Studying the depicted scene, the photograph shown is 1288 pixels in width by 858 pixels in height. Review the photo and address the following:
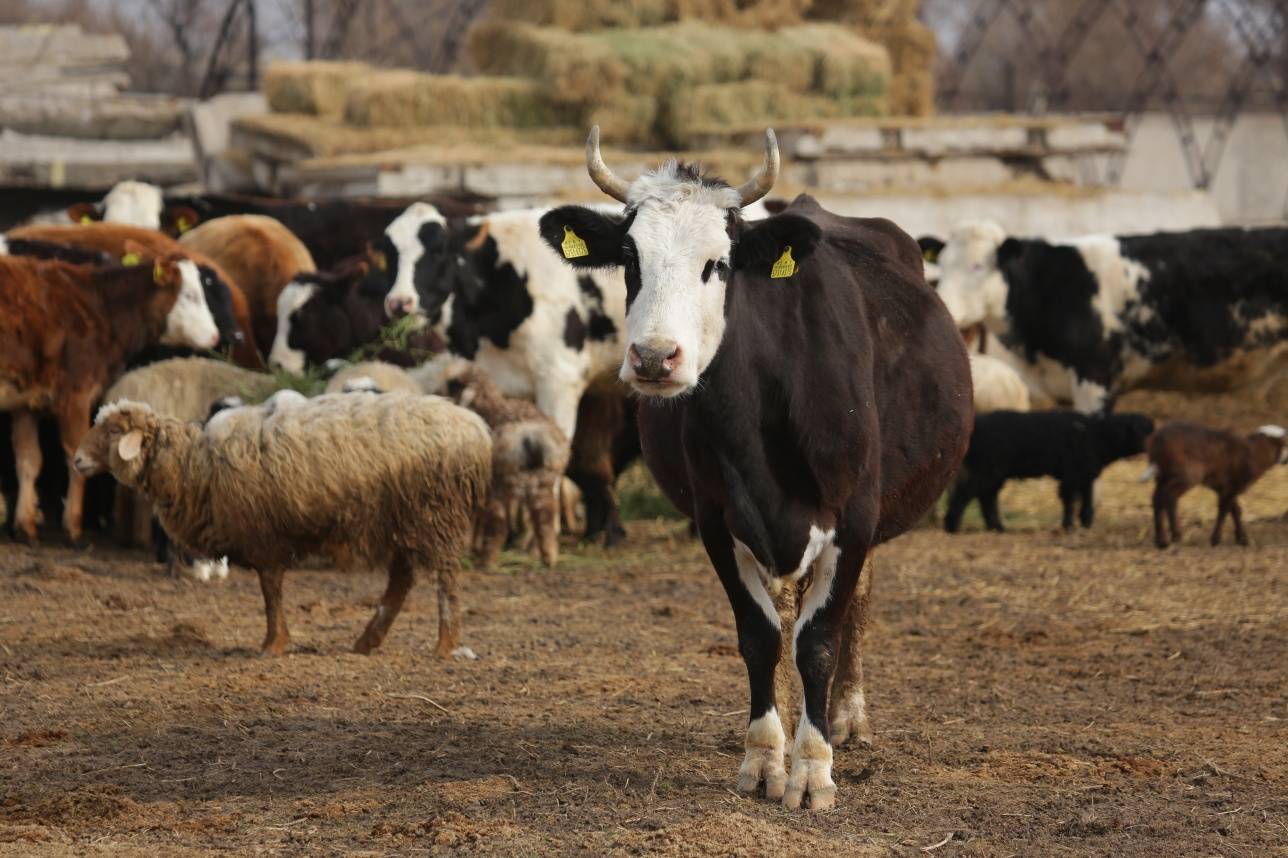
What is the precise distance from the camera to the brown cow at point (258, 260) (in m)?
13.6

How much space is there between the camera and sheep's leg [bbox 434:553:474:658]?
806 centimetres

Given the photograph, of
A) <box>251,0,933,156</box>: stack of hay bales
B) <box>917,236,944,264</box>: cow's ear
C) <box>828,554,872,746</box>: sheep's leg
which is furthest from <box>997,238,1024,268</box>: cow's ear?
<box>828,554,872,746</box>: sheep's leg

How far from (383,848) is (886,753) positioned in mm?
2019

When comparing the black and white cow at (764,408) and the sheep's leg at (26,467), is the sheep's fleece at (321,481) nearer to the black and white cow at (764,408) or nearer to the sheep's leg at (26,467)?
the black and white cow at (764,408)

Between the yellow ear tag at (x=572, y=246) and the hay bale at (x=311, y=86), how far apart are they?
16.3 meters

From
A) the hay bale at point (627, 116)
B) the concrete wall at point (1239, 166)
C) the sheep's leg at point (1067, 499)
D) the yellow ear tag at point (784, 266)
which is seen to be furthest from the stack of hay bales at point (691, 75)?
the yellow ear tag at point (784, 266)

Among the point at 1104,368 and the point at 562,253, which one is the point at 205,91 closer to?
the point at 1104,368

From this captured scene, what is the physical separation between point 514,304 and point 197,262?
227cm

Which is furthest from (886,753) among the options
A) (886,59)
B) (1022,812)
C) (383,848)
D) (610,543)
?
(886,59)

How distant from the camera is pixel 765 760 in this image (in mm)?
5668

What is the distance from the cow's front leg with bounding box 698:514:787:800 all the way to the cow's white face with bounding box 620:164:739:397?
651 millimetres

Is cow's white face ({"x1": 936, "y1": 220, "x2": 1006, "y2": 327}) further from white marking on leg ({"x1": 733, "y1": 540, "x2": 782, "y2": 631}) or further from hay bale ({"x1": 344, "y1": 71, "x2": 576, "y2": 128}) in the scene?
white marking on leg ({"x1": 733, "y1": 540, "x2": 782, "y2": 631})

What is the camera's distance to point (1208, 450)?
1146 centimetres

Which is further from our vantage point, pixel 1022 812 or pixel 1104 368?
pixel 1104 368
